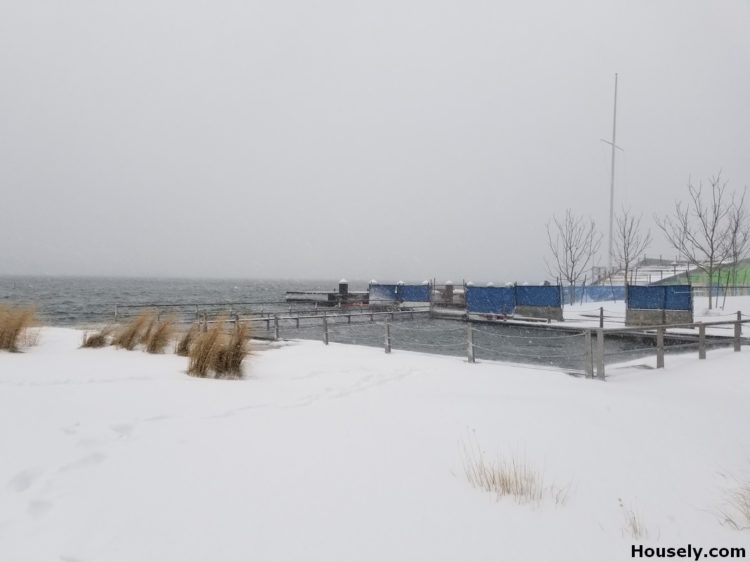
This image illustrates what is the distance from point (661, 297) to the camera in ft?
60.6

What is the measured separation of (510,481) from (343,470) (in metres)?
1.33

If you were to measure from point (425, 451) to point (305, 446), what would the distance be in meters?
1.13

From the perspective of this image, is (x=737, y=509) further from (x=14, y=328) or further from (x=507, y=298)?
(x=507, y=298)

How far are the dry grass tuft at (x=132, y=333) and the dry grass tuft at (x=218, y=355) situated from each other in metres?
2.70

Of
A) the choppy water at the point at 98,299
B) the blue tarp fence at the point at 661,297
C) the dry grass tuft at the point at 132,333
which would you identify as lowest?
the choppy water at the point at 98,299

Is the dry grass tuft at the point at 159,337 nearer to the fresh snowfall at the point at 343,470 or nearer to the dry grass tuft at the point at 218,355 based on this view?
the fresh snowfall at the point at 343,470

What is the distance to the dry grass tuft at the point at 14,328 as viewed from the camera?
781cm

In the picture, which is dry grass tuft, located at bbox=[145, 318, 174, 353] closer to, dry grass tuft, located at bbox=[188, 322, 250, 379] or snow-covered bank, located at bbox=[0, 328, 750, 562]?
snow-covered bank, located at bbox=[0, 328, 750, 562]

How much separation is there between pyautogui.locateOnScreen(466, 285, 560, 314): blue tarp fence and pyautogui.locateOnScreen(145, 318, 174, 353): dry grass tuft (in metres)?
17.9

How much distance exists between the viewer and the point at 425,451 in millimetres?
4125

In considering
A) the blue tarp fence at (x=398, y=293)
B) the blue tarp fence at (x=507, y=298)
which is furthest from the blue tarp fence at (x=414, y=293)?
the blue tarp fence at (x=507, y=298)

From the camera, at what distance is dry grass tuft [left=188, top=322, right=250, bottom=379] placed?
6652 mm

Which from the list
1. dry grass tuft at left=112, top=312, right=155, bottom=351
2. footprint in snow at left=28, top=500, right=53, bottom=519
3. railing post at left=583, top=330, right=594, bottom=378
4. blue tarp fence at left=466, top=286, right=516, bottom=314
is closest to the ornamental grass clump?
dry grass tuft at left=112, top=312, right=155, bottom=351

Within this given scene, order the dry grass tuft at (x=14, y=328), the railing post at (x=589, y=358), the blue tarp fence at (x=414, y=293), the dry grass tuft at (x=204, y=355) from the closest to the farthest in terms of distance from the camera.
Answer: the dry grass tuft at (x=204, y=355) → the dry grass tuft at (x=14, y=328) → the railing post at (x=589, y=358) → the blue tarp fence at (x=414, y=293)
